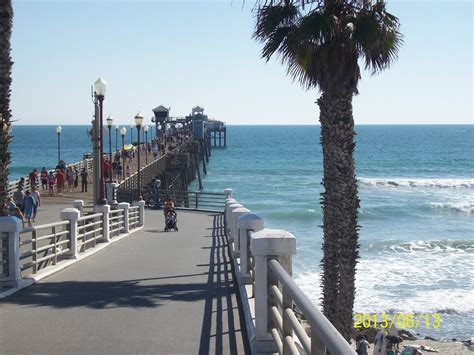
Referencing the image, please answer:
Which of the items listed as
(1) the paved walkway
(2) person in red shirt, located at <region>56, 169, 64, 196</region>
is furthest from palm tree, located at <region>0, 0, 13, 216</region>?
(2) person in red shirt, located at <region>56, 169, 64, 196</region>

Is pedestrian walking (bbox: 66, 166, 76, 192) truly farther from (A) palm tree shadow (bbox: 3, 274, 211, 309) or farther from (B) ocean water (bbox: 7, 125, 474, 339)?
(A) palm tree shadow (bbox: 3, 274, 211, 309)

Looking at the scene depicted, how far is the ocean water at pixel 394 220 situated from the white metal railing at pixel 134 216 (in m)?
5.99

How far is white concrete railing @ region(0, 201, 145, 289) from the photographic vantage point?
998cm

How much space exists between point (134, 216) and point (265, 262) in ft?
57.8

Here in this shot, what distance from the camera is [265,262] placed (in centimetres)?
638

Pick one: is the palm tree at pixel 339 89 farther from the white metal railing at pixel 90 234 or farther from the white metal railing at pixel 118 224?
the white metal railing at pixel 118 224

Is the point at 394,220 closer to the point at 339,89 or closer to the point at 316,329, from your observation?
the point at 339,89

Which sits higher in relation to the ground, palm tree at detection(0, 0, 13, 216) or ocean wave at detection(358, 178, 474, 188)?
palm tree at detection(0, 0, 13, 216)

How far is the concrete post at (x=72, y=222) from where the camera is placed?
1290 cm

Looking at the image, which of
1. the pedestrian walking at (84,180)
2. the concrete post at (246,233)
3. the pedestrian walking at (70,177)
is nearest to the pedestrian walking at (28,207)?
the concrete post at (246,233)

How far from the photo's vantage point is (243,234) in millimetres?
10172

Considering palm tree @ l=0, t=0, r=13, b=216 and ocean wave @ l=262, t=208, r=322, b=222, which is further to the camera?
ocean wave @ l=262, t=208, r=322, b=222

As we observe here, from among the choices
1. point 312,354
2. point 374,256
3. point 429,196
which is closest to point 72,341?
point 312,354

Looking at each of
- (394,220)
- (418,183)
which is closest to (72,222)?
(394,220)
